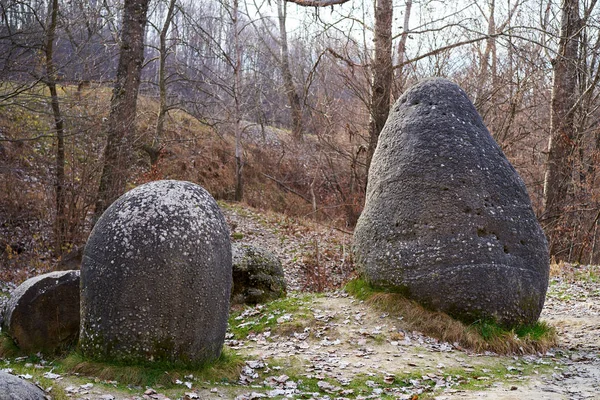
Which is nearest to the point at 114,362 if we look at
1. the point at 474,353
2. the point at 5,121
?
the point at 474,353

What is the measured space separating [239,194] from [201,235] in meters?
15.4

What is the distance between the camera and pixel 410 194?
323 inches

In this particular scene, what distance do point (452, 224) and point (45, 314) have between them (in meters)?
5.14

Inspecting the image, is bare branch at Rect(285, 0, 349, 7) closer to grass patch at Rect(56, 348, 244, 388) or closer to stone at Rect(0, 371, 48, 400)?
grass patch at Rect(56, 348, 244, 388)

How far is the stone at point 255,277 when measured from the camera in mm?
9583

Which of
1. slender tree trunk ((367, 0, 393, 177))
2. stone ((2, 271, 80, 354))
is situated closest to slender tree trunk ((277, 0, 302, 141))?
slender tree trunk ((367, 0, 393, 177))

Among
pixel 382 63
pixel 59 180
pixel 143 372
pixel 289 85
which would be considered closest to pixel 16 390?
pixel 143 372

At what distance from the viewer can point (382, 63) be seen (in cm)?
1336

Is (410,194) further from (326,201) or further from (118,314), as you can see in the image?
(326,201)

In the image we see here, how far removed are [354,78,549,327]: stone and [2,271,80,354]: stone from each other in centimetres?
408

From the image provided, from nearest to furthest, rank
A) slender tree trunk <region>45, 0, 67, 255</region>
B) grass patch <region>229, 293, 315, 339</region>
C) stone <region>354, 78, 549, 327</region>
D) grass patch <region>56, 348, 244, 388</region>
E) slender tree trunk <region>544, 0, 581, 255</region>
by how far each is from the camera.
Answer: grass patch <region>56, 348, 244, 388</region>
stone <region>354, 78, 549, 327</region>
grass patch <region>229, 293, 315, 339</region>
slender tree trunk <region>45, 0, 67, 255</region>
slender tree trunk <region>544, 0, 581, 255</region>

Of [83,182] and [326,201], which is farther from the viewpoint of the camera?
[326,201]

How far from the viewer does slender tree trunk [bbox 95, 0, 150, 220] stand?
40.2 ft

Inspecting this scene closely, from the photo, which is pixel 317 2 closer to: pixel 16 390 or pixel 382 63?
pixel 382 63
